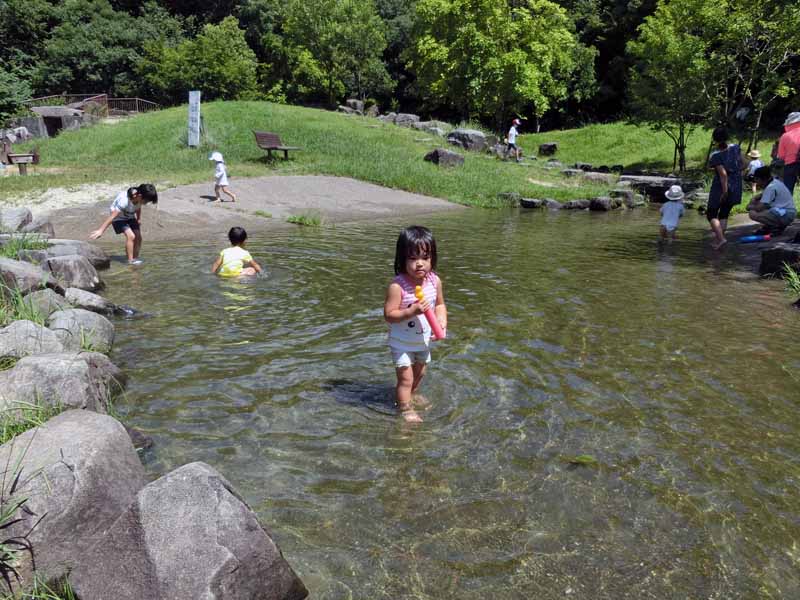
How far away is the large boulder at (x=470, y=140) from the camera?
31.9 meters

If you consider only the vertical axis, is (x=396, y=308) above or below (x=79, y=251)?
above

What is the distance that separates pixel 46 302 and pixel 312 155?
2052 centimetres

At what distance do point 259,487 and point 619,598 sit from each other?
2.22m

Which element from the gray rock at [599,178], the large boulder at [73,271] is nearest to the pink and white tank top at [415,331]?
the large boulder at [73,271]

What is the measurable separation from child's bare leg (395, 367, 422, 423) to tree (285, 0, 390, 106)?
172ft

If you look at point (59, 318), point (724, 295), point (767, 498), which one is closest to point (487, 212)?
point (724, 295)

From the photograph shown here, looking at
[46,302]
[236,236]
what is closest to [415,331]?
[46,302]

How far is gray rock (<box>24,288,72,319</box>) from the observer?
257 inches

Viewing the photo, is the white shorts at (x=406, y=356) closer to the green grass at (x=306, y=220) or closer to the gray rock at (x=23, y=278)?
the gray rock at (x=23, y=278)

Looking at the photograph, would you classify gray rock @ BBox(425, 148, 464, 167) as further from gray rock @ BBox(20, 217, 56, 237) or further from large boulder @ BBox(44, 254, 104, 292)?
large boulder @ BBox(44, 254, 104, 292)

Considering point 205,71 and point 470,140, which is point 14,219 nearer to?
point 470,140

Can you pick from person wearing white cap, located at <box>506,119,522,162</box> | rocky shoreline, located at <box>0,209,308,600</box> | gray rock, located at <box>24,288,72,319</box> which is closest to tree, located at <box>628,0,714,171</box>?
person wearing white cap, located at <box>506,119,522,162</box>

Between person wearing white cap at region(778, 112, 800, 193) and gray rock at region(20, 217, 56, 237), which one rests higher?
person wearing white cap at region(778, 112, 800, 193)

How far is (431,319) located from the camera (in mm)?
4551
